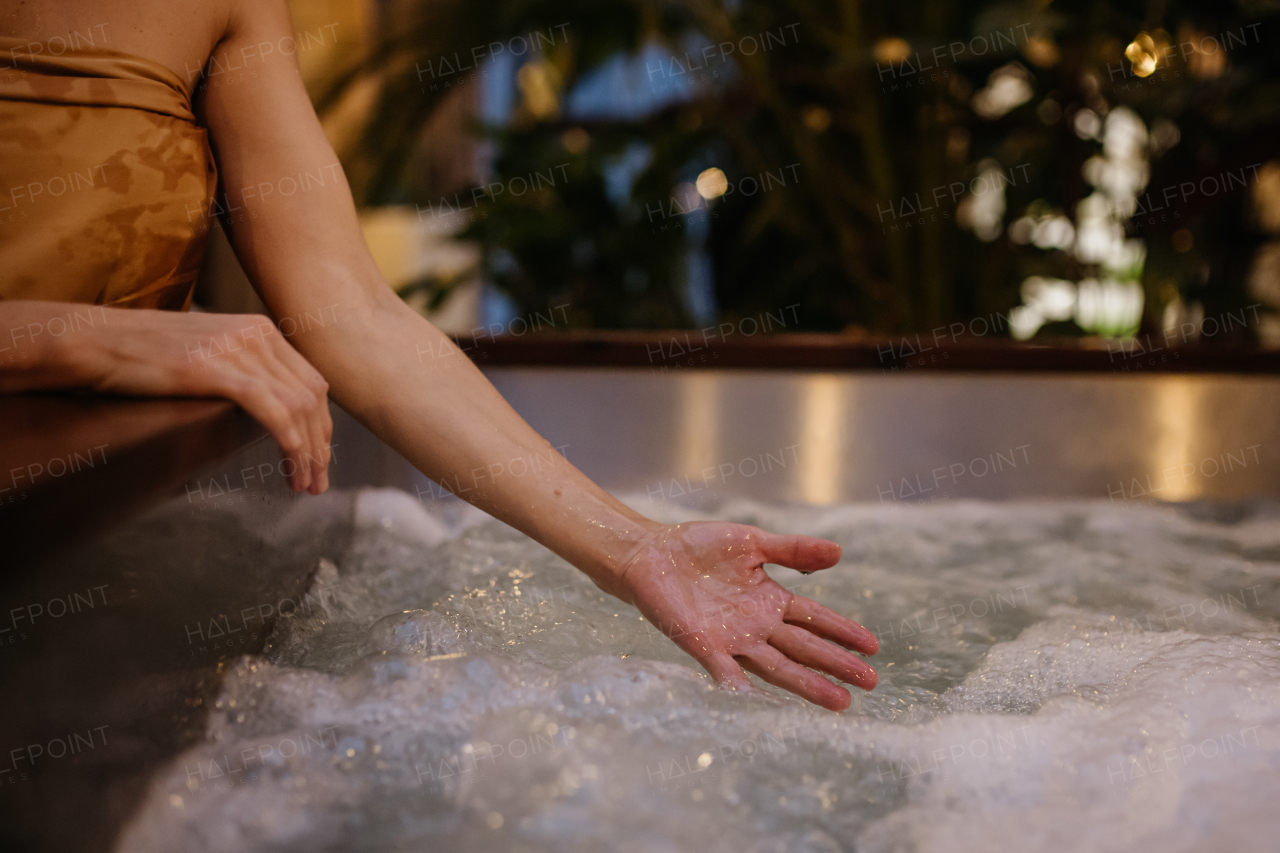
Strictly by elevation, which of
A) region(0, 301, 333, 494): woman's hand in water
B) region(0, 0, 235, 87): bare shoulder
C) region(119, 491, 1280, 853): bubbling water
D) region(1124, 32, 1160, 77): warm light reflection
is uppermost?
region(1124, 32, 1160, 77): warm light reflection

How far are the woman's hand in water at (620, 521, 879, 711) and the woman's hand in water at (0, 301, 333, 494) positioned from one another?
23 centimetres

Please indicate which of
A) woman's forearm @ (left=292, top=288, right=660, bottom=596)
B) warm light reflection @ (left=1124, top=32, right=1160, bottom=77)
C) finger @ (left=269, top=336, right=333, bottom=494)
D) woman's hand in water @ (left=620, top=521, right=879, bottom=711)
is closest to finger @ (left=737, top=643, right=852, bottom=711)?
woman's hand in water @ (left=620, top=521, right=879, bottom=711)

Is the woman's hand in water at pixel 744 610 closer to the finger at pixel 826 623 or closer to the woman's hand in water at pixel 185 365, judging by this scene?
the finger at pixel 826 623

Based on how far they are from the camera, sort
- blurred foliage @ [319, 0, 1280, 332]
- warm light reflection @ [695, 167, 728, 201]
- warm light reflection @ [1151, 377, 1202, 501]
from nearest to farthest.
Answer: warm light reflection @ [1151, 377, 1202, 501] < blurred foliage @ [319, 0, 1280, 332] < warm light reflection @ [695, 167, 728, 201]

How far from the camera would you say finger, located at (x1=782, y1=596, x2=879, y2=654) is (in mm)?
560

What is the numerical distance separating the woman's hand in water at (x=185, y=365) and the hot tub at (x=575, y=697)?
A: 7 centimetres

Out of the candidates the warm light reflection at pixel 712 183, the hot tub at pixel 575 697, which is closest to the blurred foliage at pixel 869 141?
the warm light reflection at pixel 712 183

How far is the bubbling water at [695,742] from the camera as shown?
45 centimetres

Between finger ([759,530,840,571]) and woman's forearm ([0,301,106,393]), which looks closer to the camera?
woman's forearm ([0,301,106,393])

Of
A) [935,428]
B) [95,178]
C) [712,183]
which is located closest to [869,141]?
[712,183]

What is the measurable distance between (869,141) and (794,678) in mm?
1490

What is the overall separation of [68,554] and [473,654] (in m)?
0.28

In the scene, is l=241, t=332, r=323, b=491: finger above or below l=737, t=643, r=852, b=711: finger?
above

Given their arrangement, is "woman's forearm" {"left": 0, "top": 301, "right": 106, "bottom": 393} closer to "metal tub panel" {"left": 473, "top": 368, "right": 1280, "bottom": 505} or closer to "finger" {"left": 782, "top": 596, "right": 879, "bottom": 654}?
"finger" {"left": 782, "top": 596, "right": 879, "bottom": 654}
